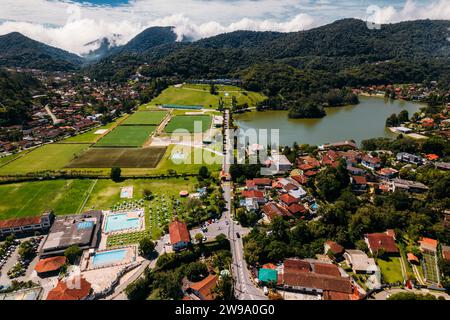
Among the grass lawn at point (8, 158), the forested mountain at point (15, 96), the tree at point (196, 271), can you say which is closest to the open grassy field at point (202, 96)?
the forested mountain at point (15, 96)

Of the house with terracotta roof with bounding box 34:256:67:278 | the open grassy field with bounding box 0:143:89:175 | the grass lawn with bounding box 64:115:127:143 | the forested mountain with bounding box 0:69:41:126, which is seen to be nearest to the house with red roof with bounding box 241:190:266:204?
the house with terracotta roof with bounding box 34:256:67:278

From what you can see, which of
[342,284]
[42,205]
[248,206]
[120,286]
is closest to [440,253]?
[342,284]

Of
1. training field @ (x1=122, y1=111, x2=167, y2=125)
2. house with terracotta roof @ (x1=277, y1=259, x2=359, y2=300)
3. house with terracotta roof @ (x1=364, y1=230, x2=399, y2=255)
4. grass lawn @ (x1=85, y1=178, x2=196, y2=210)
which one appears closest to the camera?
house with terracotta roof @ (x1=277, y1=259, x2=359, y2=300)

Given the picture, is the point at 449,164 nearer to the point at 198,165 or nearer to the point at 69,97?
the point at 198,165

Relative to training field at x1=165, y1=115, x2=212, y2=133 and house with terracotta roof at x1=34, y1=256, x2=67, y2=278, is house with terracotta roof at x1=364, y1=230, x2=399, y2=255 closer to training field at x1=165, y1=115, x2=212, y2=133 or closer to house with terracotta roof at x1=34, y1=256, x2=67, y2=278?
house with terracotta roof at x1=34, y1=256, x2=67, y2=278
